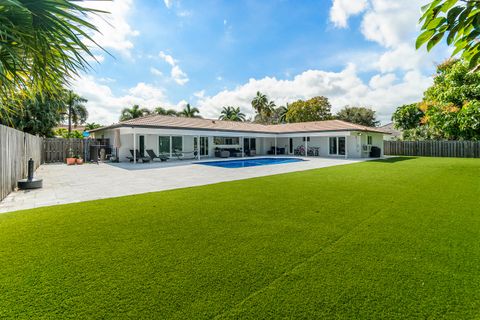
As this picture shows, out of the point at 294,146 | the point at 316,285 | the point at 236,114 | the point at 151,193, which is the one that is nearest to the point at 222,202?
the point at 151,193

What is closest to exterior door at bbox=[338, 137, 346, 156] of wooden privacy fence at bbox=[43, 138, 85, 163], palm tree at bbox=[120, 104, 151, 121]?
wooden privacy fence at bbox=[43, 138, 85, 163]

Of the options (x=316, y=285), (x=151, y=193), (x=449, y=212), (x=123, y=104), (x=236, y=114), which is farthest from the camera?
(x=236, y=114)

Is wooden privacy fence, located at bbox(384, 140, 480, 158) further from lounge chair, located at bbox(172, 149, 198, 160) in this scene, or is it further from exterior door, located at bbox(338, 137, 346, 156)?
lounge chair, located at bbox(172, 149, 198, 160)

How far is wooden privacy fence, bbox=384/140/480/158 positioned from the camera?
23.3 m

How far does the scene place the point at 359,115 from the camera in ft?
146

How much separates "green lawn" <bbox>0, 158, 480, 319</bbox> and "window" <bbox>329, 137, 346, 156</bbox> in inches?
759

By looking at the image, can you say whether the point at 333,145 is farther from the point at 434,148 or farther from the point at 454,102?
the point at 434,148

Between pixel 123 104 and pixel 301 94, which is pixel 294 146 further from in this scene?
pixel 123 104

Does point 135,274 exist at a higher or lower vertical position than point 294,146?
lower

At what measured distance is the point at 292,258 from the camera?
10.6ft

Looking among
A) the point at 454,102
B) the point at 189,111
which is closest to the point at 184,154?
the point at 454,102

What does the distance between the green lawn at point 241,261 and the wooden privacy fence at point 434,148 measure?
77.5ft

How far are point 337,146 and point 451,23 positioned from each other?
79.7 feet

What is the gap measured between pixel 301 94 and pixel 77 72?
42234 mm
